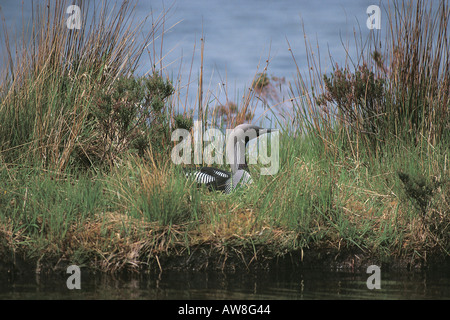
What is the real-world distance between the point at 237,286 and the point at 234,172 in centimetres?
254

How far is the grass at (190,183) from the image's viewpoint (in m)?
4.20

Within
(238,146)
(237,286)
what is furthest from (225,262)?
(238,146)

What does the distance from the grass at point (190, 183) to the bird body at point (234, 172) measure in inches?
11.8

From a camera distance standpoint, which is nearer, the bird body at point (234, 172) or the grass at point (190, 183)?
the grass at point (190, 183)

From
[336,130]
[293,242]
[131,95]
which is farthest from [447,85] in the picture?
[131,95]

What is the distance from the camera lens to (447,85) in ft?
20.4

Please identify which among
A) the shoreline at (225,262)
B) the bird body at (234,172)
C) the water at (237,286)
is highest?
the bird body at (234,172)

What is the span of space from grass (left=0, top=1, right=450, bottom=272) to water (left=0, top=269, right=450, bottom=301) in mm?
192

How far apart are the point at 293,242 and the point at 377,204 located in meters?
1.22

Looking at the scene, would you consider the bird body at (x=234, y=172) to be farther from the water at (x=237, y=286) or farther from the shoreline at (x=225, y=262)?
the water at (x=237, y=286)

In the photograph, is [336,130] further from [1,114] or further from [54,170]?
[1,114]

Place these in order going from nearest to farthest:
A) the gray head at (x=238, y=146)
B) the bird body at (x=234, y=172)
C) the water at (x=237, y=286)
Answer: the water at (x=237, y=286)
the bird body at (x=234, y=172)
the gray head at (x=238, y=146)

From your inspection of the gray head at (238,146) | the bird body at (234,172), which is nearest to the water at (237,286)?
the bird body at (234,172)

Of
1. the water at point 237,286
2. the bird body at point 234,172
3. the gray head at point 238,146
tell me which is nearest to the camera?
Result: the water at point 237,286
